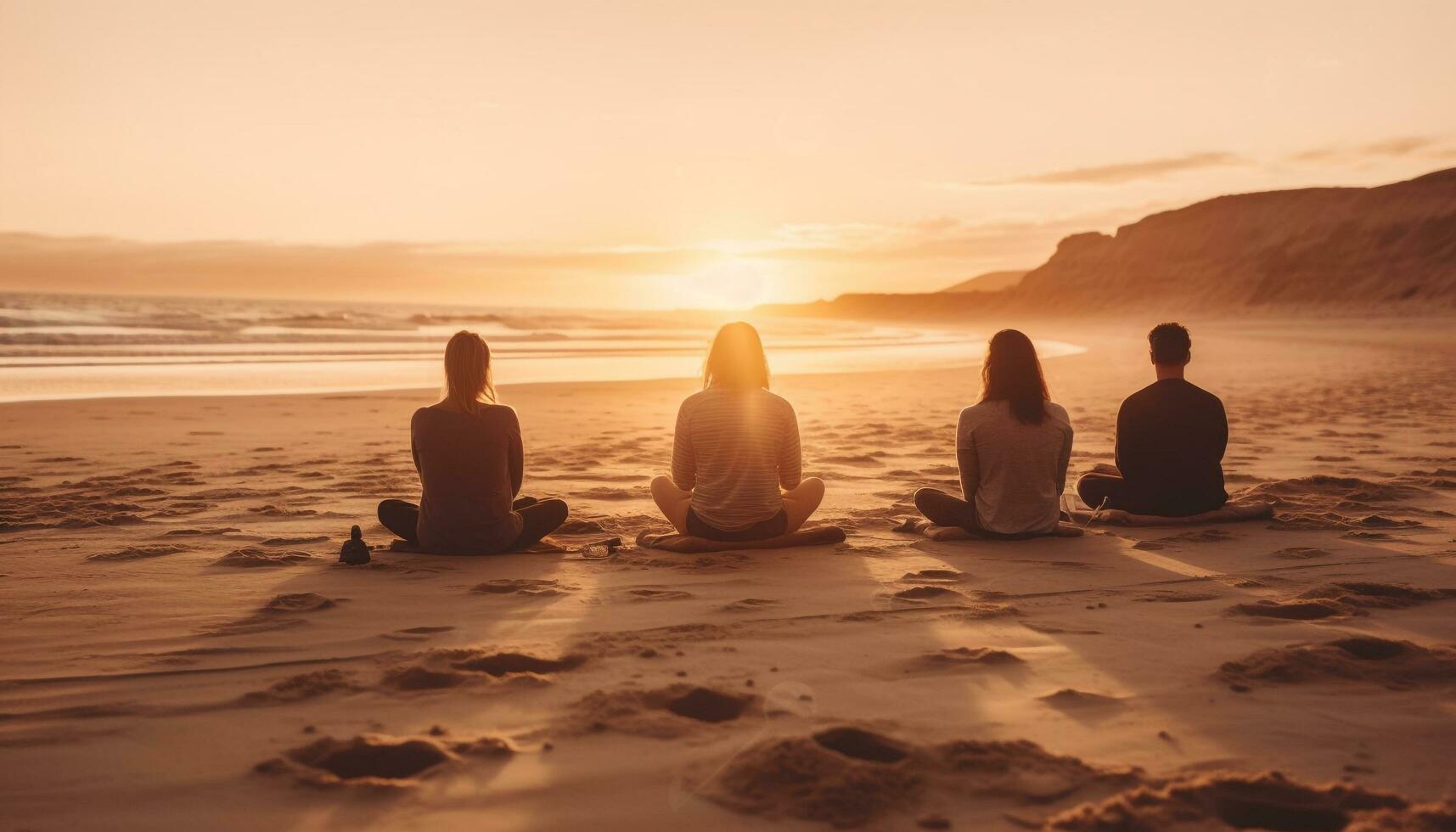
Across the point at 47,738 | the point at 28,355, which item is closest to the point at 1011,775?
the point at 47,738

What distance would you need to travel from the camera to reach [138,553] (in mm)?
5750

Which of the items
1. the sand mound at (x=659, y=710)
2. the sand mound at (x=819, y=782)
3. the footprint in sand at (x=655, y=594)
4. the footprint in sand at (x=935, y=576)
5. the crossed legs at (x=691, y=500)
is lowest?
the footprint in sand at (x=655, y=594)

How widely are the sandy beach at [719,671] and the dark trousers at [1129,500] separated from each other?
0.28 m

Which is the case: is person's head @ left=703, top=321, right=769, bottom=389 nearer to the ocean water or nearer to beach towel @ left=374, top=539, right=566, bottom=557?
beach towel @ left=374, top=539, right=566, bottom=557

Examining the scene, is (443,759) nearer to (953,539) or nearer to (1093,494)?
(953,539)

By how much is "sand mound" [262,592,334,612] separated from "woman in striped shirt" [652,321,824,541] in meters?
2.02

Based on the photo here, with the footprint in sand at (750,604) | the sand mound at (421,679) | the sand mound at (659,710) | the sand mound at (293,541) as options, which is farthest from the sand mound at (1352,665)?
the sand mound at (293,541)

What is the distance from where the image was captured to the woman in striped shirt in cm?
591

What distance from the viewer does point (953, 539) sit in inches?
248

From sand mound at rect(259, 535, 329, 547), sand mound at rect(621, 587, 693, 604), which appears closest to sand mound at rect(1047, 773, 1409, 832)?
sand mound at rect(621, 587, 693, 604)

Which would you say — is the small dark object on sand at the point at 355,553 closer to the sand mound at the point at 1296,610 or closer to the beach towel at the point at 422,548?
the beach towel at the point at 422,548

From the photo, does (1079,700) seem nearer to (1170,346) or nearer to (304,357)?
(1170,346)

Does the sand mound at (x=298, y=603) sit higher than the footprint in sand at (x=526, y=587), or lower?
higher

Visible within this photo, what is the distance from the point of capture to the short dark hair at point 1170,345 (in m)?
6.55
